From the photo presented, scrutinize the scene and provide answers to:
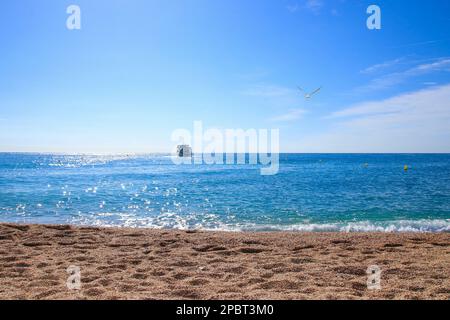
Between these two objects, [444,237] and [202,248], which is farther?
[444,237]

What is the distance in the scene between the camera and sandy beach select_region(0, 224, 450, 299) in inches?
227

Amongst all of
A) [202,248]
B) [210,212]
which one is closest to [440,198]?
[210,212]

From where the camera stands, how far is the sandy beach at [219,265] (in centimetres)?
577

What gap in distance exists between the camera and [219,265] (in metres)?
7.50

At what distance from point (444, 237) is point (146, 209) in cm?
1618
